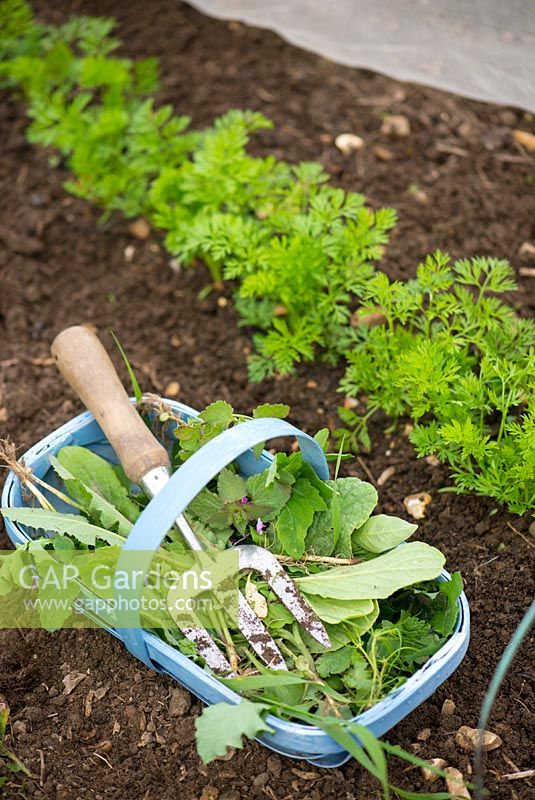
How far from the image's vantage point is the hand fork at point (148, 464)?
1787 millimetres

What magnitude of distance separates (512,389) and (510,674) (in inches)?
25.4

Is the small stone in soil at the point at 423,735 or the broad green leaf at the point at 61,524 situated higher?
the broad green leaf at the point at 61,524

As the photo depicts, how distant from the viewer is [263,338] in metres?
2.58

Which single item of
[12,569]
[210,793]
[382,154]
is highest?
[382,154]

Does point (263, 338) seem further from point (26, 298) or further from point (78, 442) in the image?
point (26, 298)

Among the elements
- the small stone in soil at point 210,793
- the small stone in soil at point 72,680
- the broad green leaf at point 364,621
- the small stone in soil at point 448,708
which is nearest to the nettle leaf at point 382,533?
the broad green leaf at point 364,621

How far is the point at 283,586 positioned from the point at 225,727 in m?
0.36

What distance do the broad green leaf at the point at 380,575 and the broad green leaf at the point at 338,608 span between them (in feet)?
0.06

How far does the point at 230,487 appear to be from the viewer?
6.30ft

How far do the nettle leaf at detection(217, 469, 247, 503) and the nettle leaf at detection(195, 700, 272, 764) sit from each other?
46cm

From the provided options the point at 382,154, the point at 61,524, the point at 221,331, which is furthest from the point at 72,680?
the point at 382,154

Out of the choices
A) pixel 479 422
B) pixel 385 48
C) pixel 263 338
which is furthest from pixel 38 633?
pixel 385 48

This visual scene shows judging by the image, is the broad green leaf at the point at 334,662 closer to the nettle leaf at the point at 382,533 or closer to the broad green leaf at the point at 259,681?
the broad green leaf at the point at 259,681

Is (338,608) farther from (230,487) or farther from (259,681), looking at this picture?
(230,487)
